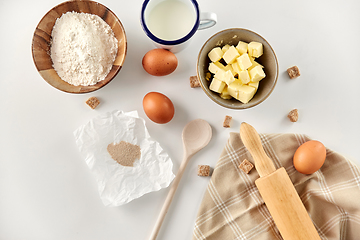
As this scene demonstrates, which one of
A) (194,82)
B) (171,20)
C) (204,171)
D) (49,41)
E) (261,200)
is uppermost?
(49,41)

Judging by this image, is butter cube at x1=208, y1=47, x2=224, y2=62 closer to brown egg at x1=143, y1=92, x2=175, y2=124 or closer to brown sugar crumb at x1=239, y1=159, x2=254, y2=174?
brown egg at x1=143, y1=92, x2=175, y2=124

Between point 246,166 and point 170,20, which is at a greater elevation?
point 170,20

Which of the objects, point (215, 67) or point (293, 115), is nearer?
point (215, 67)

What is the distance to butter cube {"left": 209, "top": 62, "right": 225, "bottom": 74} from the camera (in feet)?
3.02

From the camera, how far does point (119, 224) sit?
106cm

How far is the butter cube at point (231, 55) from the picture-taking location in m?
0.91

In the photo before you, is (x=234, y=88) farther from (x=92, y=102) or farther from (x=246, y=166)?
(x=92, y=102)

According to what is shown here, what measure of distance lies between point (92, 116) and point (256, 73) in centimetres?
69

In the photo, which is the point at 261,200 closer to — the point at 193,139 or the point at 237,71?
the point at 193,139

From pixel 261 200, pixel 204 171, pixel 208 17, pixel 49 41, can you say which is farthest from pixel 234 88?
pixel 49 41

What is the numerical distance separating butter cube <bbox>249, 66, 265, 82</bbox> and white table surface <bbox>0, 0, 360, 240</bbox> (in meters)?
0.20

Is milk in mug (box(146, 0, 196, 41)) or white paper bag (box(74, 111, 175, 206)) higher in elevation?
milk in mug (box(146, 0, 196, 41))

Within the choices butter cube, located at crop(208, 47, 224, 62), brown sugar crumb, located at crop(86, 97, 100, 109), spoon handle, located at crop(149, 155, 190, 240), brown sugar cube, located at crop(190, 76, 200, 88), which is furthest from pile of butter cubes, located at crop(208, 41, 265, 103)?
brown sugar crumb, located at crop(86, 97, 100, 109)

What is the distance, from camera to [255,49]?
90 centimetres
